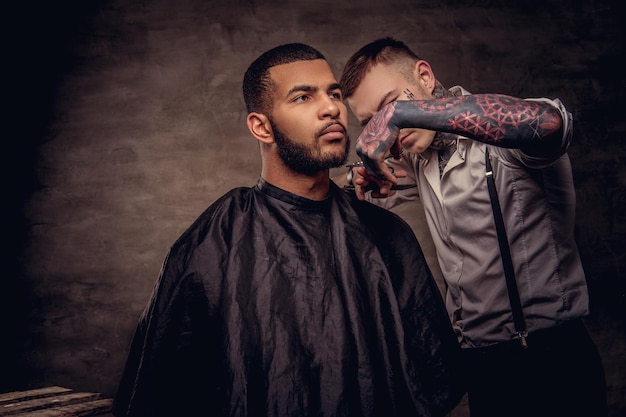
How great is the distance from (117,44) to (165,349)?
81.9 inches

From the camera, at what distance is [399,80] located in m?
1.70

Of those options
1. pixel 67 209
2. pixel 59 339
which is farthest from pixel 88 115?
pixel 59 339

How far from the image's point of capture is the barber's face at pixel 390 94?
1668 mm

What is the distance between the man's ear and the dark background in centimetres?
83

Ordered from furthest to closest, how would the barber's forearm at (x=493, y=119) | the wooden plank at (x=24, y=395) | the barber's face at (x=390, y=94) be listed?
1. the wooden plank at (x=24, y=395)
2. the barber's face at (x=390, y=94)
3. the barber's forearm at (x=493, y=119)

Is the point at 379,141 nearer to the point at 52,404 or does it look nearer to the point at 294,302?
the point at 294,302

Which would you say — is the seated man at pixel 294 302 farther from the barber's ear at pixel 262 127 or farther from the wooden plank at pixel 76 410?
the wooden plank at pixel 76 410

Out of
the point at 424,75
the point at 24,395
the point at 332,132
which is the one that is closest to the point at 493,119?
the point at 332,132

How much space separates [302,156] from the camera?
56.9 inches

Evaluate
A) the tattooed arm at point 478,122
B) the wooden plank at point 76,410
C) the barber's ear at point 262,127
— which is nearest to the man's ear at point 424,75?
the tattooed arm at point 478,122

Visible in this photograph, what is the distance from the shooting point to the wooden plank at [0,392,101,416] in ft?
5.33

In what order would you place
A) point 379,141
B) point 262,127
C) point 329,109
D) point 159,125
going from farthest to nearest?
point 159,125, point 262,127, point 329,109, point 379,141

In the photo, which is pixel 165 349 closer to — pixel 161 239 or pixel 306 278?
pixel 306 278

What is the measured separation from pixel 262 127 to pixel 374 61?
594mm
